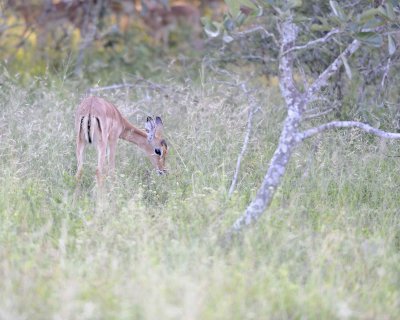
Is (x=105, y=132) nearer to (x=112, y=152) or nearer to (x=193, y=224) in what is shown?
(x=112, y=152)

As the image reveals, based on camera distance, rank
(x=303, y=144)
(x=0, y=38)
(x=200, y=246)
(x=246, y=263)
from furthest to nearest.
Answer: (x=0, y=38), (x=303, y=144), (x=200, y=246), (x=246, y=263)

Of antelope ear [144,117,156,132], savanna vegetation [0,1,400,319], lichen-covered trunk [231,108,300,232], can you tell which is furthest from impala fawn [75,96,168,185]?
lichen-covered trunk [231,108,300,232]

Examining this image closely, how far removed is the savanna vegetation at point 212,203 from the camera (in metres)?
3.31

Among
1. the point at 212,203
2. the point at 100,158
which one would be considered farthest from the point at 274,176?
the point at 100,158

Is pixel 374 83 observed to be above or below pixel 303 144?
above

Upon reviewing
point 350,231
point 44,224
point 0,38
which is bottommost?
point 44,224

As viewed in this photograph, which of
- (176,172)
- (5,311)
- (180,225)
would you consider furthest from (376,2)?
(5,311)

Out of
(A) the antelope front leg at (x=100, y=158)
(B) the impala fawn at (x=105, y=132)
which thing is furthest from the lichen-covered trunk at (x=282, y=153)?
(A) the antelope front leg at (x=100, y=158)

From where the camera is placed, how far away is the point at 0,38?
886 centimetres

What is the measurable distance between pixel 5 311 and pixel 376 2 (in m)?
3.81

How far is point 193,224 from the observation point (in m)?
4.21

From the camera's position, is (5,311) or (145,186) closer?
(5,311)

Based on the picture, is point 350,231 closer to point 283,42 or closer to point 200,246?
point 200,246

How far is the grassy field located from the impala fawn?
4.7 inches
